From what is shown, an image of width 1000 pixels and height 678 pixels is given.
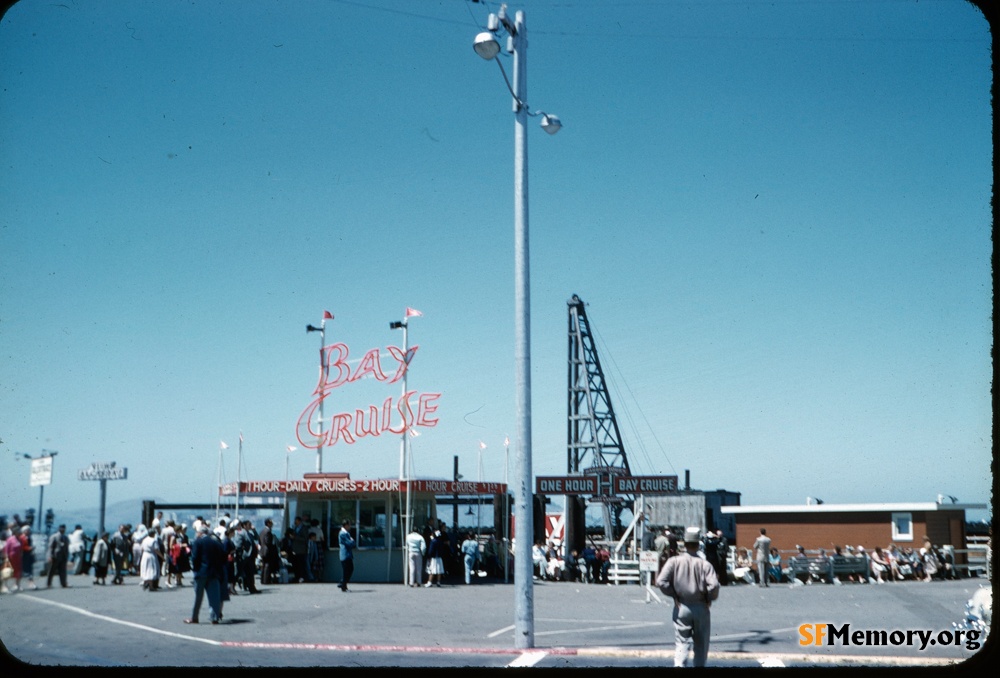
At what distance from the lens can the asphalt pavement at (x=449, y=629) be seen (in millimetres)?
11359

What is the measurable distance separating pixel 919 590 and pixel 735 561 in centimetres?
627

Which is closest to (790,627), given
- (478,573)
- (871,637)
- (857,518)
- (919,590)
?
(871,637)

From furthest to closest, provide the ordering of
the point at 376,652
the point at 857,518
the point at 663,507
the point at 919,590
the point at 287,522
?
the point at 663,507 → the point at 857,518 → the point at 287,522 → the point at 919,590 → the point at 376,652

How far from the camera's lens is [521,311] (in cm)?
1297

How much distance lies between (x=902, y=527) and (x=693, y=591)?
2293 cm

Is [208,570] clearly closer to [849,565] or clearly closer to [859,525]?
[849,565]

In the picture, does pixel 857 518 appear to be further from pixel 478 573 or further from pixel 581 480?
pixel 478 573

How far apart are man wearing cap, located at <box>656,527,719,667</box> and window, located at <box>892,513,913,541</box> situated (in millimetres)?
22491

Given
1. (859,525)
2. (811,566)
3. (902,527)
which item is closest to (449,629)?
(811,566)

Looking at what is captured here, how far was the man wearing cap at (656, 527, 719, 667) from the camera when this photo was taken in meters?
9.58

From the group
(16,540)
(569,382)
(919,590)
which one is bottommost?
(919,590)

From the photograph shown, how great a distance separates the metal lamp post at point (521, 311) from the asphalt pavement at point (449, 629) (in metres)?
0.70

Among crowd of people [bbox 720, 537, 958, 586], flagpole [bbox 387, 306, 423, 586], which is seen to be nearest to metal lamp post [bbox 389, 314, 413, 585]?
flagpole [bbox 387, 306, 423, 586]

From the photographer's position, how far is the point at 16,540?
1762 centimetres
